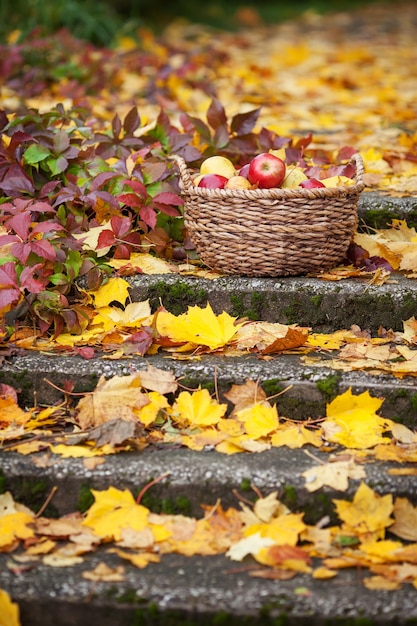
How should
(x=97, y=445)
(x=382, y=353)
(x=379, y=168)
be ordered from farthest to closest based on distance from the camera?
(x=379, y=168)
(x=382, y=353)
(x=97, y=445)

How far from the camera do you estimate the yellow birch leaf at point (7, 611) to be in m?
1.73

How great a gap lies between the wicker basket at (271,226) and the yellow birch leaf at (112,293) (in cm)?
31

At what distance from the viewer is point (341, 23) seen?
10.3m

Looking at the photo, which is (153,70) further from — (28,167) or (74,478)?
(74,478)

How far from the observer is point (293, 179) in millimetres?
2740

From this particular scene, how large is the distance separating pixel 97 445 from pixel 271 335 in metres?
0.68

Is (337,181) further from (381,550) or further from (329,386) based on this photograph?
(381,550)

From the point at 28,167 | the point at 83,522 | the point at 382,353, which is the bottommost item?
the point at 83,522

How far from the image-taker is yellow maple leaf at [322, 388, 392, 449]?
216 centimetres

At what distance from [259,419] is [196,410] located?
18cm

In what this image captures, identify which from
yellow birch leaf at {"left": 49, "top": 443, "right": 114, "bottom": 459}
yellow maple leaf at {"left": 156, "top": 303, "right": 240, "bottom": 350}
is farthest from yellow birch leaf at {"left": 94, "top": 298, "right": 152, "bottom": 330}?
yellow birch leaf at {"left": 49, "top": 443, "right": 114, "bottom": 459}

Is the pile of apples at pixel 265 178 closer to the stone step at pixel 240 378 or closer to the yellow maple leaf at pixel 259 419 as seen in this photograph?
the stone step at pixel 240 378

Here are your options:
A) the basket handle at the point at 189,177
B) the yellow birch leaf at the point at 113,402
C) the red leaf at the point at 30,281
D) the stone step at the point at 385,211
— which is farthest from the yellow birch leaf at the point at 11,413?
the stone step at the point at 385,211

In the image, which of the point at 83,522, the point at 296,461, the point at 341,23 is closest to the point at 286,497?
the point at 296,461
